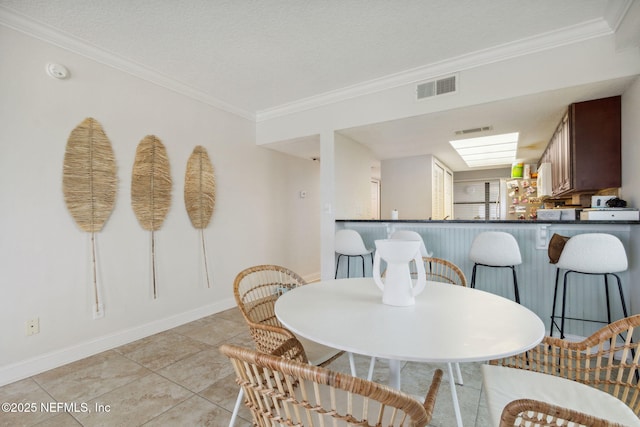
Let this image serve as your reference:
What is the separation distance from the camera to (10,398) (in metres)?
1.84

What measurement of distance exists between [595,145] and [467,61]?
4.37ft

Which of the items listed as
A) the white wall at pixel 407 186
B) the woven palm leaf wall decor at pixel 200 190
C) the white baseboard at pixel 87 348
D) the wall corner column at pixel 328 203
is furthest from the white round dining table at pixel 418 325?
the white wall at pixel 407 186

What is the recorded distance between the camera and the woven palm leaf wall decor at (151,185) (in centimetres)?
279

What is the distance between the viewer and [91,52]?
2.46 metres

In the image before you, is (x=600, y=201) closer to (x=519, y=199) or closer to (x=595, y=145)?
(x=595, y=145)

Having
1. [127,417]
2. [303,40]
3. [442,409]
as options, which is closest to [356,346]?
[442,409]

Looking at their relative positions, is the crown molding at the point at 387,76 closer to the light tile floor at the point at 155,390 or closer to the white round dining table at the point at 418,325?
the white round dining table at the point at 418,325

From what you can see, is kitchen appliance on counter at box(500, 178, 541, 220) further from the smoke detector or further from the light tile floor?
the smoke detector

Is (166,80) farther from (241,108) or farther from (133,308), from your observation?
(133,308)

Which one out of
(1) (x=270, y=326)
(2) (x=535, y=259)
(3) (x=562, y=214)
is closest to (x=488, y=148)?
(3) (x=562, y=214)

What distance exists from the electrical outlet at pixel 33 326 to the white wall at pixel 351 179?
2823 mm

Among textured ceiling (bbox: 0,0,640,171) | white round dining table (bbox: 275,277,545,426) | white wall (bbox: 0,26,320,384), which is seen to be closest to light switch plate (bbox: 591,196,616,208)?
textured ceiling (bbox: 0,0,640,171)

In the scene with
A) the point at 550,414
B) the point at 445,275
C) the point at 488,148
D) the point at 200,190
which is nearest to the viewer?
the point at 550,414

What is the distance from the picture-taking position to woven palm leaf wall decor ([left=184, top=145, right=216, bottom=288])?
324 centimetres
